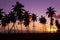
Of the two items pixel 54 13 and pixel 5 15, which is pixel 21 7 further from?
pixel 54 13

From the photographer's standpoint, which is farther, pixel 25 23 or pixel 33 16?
pixel 33 16

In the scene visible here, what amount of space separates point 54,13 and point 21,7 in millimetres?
21011

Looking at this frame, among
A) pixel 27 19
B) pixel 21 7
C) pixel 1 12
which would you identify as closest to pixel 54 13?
pixel 27 19

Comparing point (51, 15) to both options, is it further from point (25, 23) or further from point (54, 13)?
point (25, 23)

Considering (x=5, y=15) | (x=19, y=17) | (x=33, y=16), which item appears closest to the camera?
(x=19, y=17)

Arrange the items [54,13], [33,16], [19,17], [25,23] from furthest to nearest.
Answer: [33,16] < [25,23] < [54,13] < [19,17]

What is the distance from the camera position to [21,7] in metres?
73.1

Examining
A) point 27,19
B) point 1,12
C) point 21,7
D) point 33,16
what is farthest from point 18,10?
point 33,16

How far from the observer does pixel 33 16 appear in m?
102

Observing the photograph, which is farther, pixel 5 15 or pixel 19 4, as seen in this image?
pixel 5 15

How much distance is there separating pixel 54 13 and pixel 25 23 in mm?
16669
